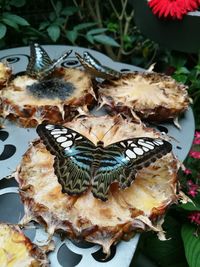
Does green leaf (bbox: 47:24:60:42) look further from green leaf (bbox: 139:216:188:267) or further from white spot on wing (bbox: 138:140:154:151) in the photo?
white spot on wing (bbox: 138:140:154:151)

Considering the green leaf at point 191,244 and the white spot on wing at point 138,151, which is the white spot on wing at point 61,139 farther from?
the green leaf at point 191,244

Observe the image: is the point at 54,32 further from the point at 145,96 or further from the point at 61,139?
the point at 61,139

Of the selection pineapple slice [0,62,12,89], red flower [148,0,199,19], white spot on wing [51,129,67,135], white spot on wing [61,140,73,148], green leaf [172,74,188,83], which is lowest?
green leaf [172,74,188,83]

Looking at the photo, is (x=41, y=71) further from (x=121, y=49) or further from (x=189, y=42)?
(x=121, y=49)

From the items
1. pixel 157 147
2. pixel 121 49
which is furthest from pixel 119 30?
pixel 157 147

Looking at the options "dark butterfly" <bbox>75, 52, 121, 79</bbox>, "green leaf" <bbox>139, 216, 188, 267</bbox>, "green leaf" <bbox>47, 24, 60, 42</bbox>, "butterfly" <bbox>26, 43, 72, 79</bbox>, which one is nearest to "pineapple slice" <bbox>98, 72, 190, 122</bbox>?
"dark butterfly" <bbox>75, 52, 121, 79</bbox>
